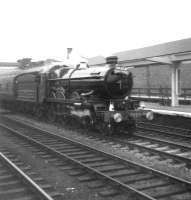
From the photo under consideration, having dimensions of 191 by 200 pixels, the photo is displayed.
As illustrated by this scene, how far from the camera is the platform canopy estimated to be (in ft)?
55.0

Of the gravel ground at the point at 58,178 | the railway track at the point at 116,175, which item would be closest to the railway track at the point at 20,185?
the gravel ground at the point at 58,178

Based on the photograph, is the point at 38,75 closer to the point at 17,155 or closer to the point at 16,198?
the point at 17,155

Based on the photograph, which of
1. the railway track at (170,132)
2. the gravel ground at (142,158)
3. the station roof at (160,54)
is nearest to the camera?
the gravel ground at (142,158)

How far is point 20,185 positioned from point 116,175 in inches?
75.5

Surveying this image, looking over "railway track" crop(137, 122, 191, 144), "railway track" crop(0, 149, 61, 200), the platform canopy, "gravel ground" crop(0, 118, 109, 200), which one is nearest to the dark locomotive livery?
"railway track" crop(137, 122, 191, 144)

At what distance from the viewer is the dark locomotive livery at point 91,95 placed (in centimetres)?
1136

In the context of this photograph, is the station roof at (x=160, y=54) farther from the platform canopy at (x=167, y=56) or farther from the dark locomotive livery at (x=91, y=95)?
the dark locomotive livery at (x=91, y=95)

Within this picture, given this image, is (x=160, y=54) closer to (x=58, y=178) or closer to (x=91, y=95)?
(x=91, y=95)

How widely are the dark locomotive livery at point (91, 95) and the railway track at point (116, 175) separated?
211 centimetres

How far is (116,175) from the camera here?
661 cm

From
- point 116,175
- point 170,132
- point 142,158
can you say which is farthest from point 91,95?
point 116,175

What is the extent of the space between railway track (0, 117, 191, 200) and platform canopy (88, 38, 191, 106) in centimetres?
924

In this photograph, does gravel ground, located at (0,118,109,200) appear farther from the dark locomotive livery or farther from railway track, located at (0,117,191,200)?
the dark locomotive livery

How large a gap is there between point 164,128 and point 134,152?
5119 mm
